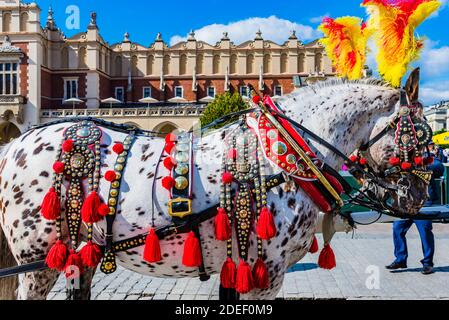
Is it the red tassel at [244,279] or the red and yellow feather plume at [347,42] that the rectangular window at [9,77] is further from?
the red tassel at [244,279]

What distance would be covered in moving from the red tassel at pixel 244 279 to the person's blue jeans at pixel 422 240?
473cm

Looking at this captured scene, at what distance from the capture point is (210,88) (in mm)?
45094

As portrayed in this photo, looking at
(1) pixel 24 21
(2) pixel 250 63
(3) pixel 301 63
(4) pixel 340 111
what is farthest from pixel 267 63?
(4) pixel 340 111

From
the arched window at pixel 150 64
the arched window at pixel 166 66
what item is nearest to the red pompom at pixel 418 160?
the arched window at pixel 166 66

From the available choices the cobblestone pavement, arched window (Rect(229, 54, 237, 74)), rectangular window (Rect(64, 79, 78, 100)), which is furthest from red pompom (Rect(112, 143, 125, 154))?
arched window (Rect(229, 54, 237, 74))

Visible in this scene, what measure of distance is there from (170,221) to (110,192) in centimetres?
38

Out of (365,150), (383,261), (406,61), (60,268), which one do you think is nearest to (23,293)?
(60,268)

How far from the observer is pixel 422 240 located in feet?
21.1

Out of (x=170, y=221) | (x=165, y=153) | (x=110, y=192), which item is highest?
(x=165, y=153)

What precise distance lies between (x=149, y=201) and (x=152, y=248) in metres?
0.27

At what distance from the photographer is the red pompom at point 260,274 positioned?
236 centimetres

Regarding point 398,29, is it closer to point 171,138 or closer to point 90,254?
point 171,138

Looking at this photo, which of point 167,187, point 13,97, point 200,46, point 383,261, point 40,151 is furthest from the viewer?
point 200,46
